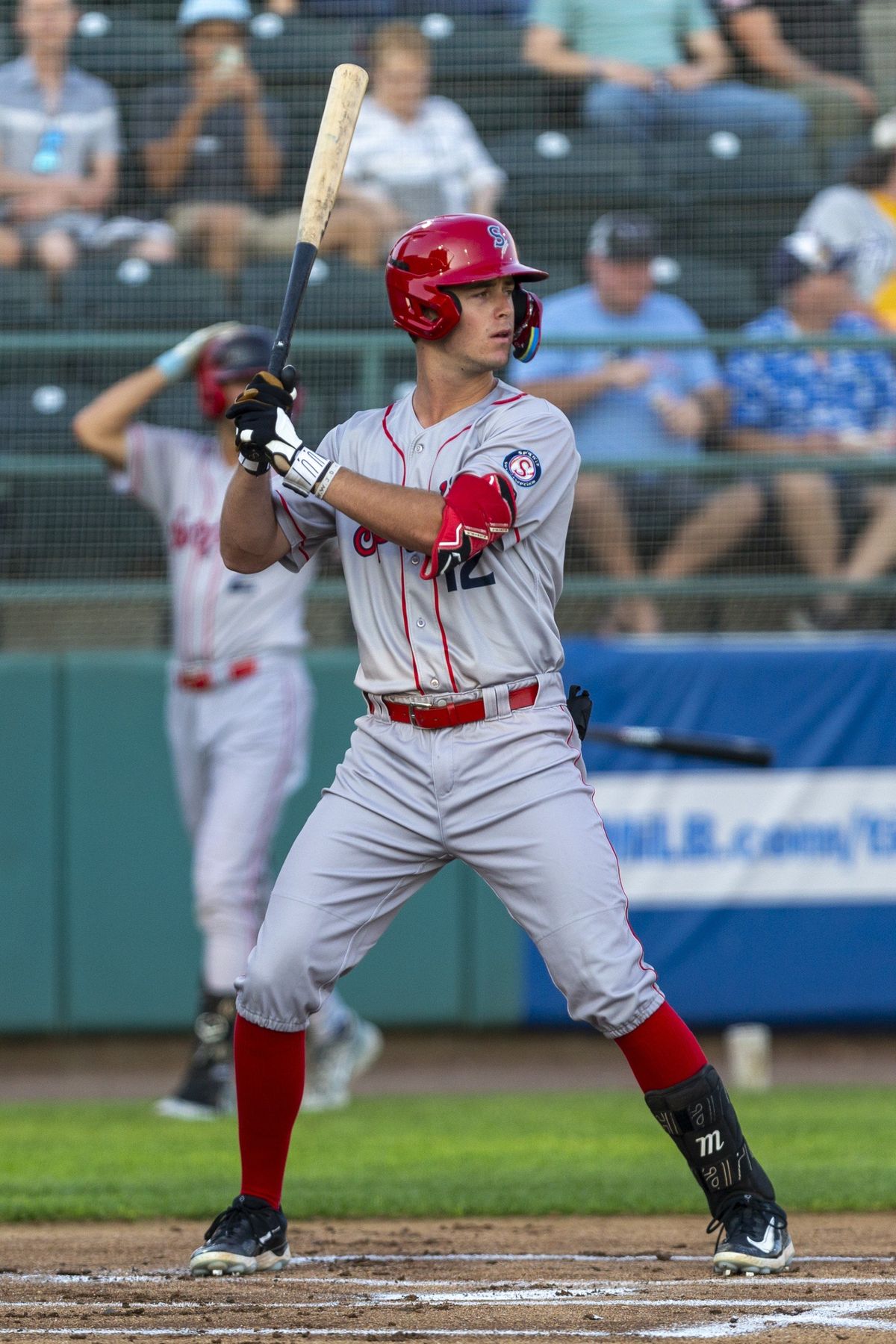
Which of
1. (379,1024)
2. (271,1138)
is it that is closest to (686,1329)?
(271,1138)

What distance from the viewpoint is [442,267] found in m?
3.57

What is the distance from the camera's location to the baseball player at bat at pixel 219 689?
5801mm

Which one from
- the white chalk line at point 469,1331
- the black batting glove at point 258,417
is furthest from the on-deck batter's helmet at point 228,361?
the white chalk line at point 469,1331

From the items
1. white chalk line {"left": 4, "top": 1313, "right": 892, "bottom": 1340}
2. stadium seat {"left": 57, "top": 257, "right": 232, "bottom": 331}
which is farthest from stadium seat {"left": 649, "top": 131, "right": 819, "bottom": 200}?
white chalk line {"left": 4, "top": 1313, "right": 892, "bottom": 1340}

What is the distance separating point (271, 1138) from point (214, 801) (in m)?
2.34

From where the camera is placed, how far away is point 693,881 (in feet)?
23.5

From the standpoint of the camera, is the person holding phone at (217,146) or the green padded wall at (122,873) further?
the person holding phone at (217,146)

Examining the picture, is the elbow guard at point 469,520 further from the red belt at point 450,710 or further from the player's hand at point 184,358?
the player's hand at point 184,358

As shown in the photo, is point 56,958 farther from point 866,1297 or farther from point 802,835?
point 866,1297

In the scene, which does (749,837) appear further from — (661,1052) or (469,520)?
(469,520)

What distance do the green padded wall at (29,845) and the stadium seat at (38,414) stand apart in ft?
3.21

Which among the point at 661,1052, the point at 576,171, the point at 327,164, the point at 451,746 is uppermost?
the point at 576,171

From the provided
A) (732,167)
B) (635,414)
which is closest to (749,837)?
(635,414)

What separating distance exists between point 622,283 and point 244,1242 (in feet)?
16.9
